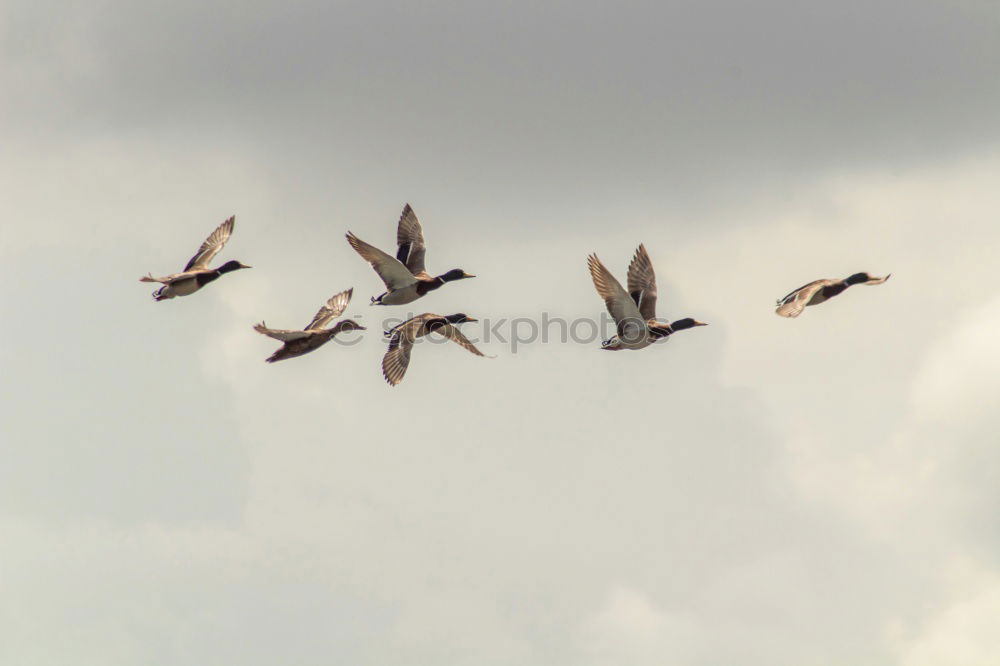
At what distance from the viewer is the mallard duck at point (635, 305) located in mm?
65938

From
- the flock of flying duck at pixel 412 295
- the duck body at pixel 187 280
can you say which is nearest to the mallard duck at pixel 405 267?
the flock of flying duck at pixel 412 295

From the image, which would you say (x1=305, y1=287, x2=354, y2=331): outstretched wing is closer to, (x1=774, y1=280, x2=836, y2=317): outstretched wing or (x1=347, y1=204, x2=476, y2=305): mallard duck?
(x1=347, y1=204, x2=476, y2=305): mallard duck

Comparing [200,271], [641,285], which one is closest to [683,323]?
[641,285]

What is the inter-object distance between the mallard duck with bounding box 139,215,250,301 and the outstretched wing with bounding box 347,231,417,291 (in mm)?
6631

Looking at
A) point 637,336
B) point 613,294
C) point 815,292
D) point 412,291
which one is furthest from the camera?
point 412,291

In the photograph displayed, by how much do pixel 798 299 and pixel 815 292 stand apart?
8.88 ft

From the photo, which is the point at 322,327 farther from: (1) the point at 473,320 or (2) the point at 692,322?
(2) the point at 692,322

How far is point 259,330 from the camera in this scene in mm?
68562

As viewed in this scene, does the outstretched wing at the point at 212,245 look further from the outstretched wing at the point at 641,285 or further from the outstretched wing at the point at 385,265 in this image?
the outstretched wing at the point at 641,285

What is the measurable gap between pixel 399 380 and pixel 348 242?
6.83 meters

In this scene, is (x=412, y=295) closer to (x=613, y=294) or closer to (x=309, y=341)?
(x=309, y=341)

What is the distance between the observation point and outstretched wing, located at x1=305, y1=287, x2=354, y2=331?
73.1 meters

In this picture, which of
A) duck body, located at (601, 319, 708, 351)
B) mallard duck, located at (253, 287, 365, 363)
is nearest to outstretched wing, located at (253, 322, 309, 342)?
mallard duck, located at (253, 287, 365, 363)

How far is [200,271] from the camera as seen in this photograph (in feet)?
240
